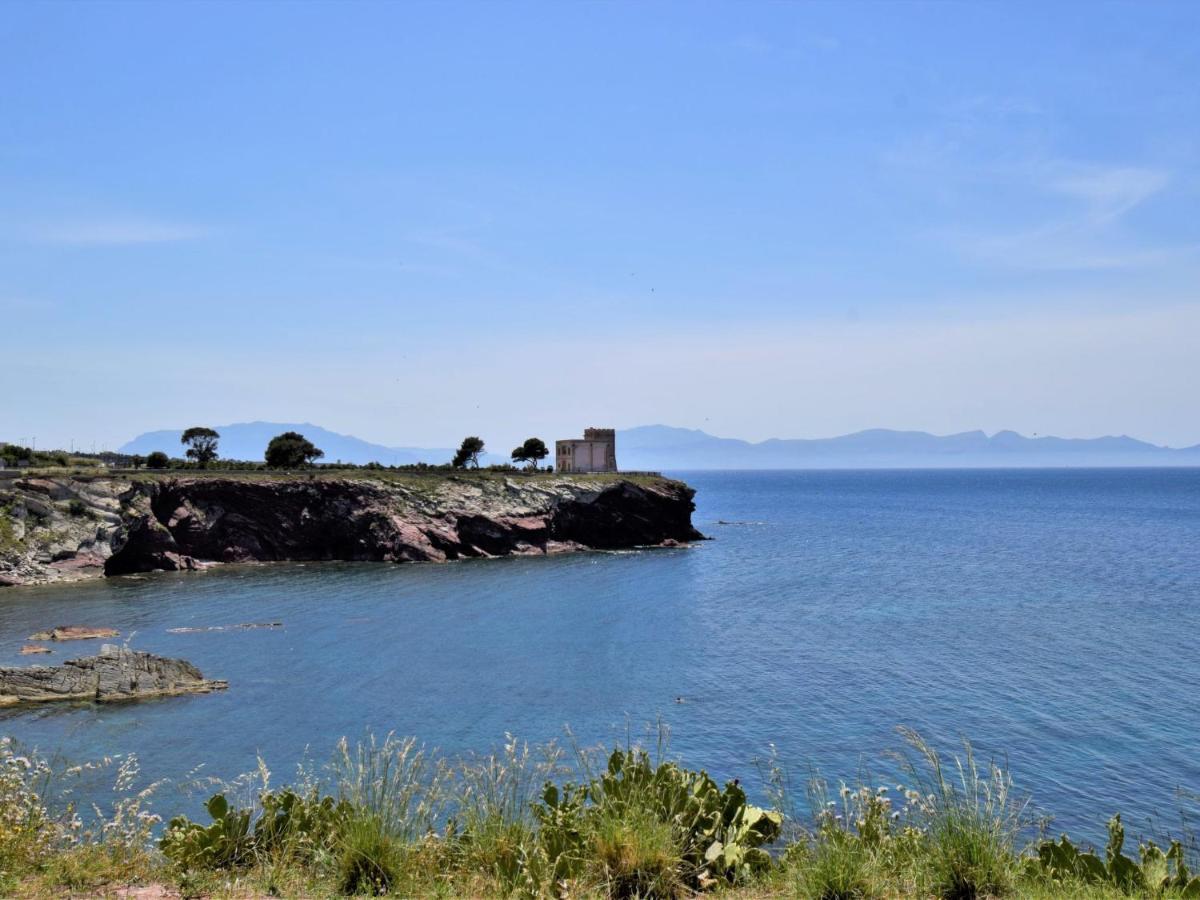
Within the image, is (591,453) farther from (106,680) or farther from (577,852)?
(577,852)

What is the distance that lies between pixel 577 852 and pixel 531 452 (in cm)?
11684

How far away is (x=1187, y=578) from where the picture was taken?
68.8m

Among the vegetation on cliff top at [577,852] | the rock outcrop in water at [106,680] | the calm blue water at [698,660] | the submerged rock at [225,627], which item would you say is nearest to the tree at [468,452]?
the calm blue water at [698,660]

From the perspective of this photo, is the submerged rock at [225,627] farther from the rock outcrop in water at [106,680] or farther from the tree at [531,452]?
the tree at [531,452]

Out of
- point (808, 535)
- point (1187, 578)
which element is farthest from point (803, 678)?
point (808, 535)

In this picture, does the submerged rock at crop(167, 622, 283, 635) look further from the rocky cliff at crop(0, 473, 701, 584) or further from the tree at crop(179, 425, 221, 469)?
the tree at crop(179, 425, 221, 469)

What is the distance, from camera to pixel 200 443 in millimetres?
115750

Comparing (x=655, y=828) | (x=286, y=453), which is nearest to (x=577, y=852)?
(x=655, y=828)

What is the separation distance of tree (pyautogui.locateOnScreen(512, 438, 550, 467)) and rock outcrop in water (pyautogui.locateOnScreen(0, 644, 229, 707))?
87186mm

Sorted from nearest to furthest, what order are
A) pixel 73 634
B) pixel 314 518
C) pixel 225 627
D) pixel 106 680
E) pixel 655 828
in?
pixel 655 828 < pixel 106 680 < pixel 73 634 < pixel 225 627 < pixel 314 518

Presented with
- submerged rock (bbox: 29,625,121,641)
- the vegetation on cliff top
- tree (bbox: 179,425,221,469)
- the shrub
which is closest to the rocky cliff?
submerged rock (bbox: 29,625,121,641)

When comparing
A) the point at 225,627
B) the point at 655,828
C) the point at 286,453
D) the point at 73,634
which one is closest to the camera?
the point at 655,828

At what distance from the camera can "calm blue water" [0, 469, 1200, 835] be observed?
28812 millimetres

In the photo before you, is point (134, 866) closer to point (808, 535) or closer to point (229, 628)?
point (229, 628)
